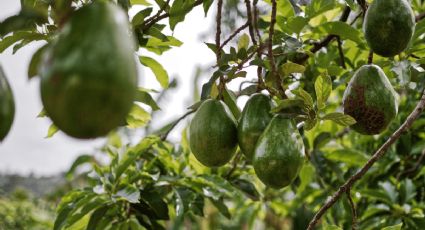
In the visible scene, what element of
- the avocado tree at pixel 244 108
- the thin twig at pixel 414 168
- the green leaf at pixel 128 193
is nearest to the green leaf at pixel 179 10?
the avocado tree at pixel 244 108

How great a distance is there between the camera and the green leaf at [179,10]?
1051 mm

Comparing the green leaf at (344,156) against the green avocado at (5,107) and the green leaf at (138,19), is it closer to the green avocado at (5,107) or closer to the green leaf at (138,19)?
the green leaf at (138,19)

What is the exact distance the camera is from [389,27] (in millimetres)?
1001

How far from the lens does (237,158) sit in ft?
5.43

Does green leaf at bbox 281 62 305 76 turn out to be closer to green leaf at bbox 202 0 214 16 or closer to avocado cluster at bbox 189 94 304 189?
avocado cluster at bbox 189 94 304 189

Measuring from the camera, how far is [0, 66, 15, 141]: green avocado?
0.51 m

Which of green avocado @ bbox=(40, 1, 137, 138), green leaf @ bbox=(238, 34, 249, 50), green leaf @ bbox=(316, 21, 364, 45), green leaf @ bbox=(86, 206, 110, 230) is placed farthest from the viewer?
green leaf @ bbox=(86, 206, 110, 230)

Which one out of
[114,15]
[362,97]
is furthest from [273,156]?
[114,15]

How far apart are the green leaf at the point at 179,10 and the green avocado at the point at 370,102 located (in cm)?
36

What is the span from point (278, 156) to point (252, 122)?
11 cm

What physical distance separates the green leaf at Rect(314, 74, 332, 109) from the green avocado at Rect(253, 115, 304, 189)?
11cm

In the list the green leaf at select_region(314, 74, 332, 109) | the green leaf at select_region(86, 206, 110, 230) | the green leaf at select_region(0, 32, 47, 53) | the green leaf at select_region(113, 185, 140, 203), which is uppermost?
the green leaf at select_region(0, 32, 47, 53)

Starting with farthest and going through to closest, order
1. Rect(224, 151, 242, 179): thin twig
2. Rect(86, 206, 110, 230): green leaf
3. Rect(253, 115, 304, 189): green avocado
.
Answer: Rect(224, 151, 242, 179): thin twig
Rect(86, 206, 110, 230): green leaf
Rect(253, 115, 304, 189): green avocado

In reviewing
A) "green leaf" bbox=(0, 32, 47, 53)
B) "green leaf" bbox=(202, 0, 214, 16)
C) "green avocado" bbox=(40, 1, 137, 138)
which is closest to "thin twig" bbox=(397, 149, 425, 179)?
"green leaf" bbox=(202, 0, 214, 16)
